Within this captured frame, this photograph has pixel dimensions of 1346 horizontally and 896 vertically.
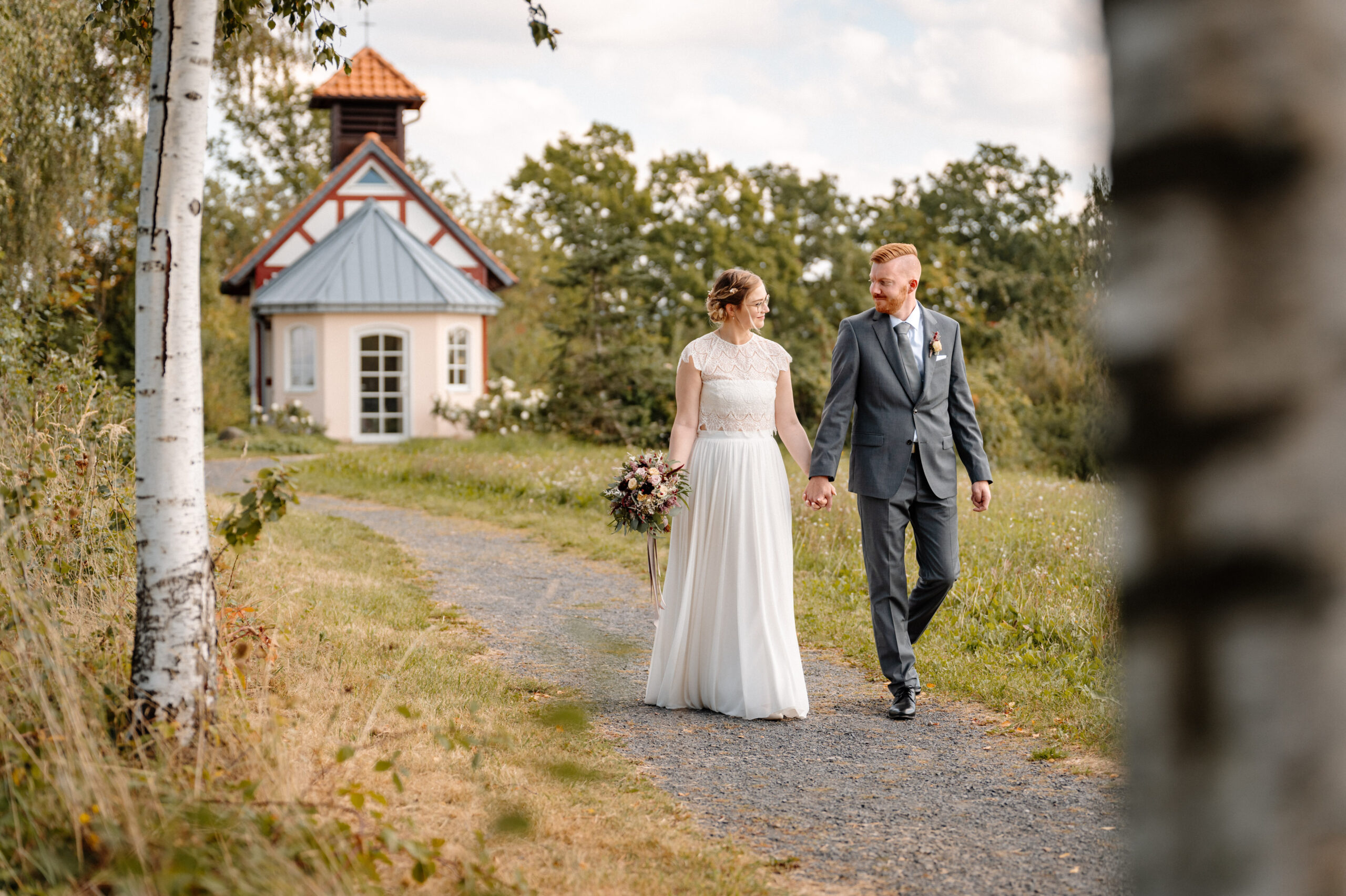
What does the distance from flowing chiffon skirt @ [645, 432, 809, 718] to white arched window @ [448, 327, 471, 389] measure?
1869 cm

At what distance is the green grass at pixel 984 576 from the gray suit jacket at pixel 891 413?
30.0 inches

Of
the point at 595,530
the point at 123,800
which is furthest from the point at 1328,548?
the point at 595,530

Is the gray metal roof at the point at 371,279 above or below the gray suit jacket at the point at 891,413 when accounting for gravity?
above

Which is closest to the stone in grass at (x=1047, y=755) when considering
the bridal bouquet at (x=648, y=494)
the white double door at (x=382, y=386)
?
the bridal bouquet at (x=648, y=494)

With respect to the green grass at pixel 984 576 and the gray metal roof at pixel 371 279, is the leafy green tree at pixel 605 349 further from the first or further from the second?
the green grass at pixel 984 576

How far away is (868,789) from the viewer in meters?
4.45

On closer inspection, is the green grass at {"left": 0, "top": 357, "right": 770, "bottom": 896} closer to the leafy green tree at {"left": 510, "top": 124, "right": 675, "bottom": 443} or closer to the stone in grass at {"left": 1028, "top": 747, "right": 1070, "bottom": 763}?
the stone in grass at {"left": 1028, "top": 747, "right": 1070, "bottom": 763}

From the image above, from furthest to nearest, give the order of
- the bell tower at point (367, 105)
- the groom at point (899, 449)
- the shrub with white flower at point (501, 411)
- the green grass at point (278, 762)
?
the bell tower at point (367, 105) < the shrub with white flower at point (501, 411) < the groom at point (899, 449) < the green grass at point (278, 762)

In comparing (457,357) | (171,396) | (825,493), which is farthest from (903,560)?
(457,357)

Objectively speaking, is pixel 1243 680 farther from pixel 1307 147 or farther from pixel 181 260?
pixel 181 260

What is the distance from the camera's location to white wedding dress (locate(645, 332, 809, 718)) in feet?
→ 18.0

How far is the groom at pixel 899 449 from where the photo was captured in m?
5.52

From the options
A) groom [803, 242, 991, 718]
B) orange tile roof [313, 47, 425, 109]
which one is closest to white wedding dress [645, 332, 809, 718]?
groom [803, 242, 991, 718]

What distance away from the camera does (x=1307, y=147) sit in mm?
942
